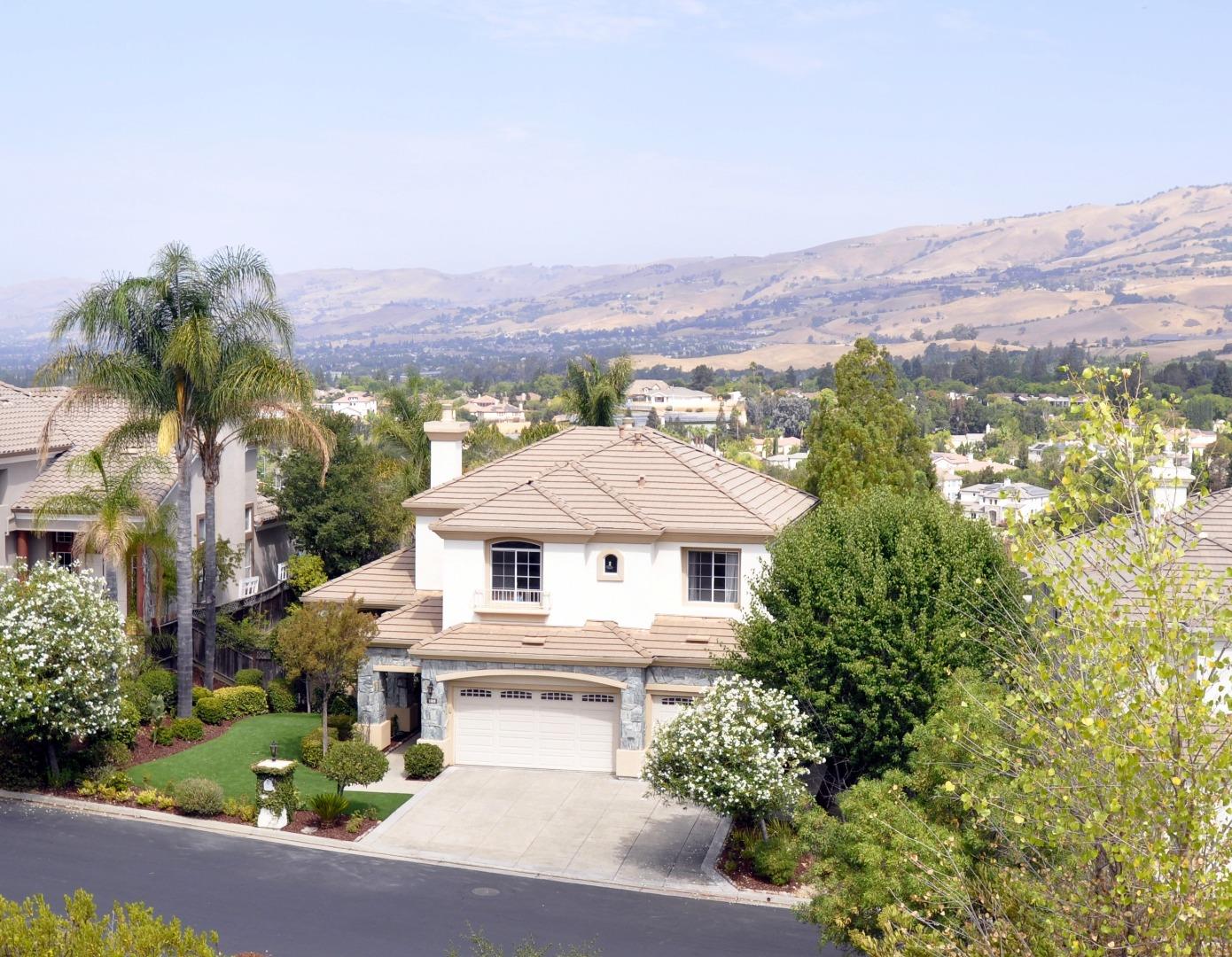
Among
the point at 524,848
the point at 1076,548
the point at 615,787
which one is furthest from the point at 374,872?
the point at 1076,548

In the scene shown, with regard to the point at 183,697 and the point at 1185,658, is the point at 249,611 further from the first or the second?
the point at 1185,658

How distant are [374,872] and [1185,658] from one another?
1703cm

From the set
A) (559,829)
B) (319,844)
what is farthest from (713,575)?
(319,844)

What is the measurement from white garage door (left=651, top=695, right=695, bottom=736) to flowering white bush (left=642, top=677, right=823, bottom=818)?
5463mm

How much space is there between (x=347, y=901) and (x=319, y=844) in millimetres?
3115

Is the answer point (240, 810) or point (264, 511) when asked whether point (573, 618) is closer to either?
point (240, 810)

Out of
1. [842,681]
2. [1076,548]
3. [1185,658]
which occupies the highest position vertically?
[1076,548]

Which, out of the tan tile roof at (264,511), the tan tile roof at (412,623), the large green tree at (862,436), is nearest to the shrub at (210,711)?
the tan tile roof at (412,623)

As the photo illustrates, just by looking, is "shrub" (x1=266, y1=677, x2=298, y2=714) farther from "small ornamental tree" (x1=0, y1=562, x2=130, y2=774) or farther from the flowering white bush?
the flowering white bush

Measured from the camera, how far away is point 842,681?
25266mm

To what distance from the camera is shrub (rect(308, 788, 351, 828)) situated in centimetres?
2669

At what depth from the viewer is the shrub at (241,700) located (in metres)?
34.8

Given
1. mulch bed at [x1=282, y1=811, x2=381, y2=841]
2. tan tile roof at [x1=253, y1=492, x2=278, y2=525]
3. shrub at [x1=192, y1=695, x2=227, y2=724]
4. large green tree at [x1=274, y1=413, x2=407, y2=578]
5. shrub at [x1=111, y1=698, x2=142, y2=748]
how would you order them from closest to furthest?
mulch bed at [x1=282, y1=811, x2=381, y2=841]
shrub at [x1=111, y1=698, x2=142, y2=748]
shrub at [x1=192, y1=695, x2=227, y2=724]
large green tree at [x1=274, y1=413, x2=407, y2=578]
tan tile roof at [x1=253, y1=492, x2=278, y2=525]

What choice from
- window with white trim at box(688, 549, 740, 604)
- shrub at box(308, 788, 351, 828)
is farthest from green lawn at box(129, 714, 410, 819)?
window with white trim at box(688, 549, 740, 604)
